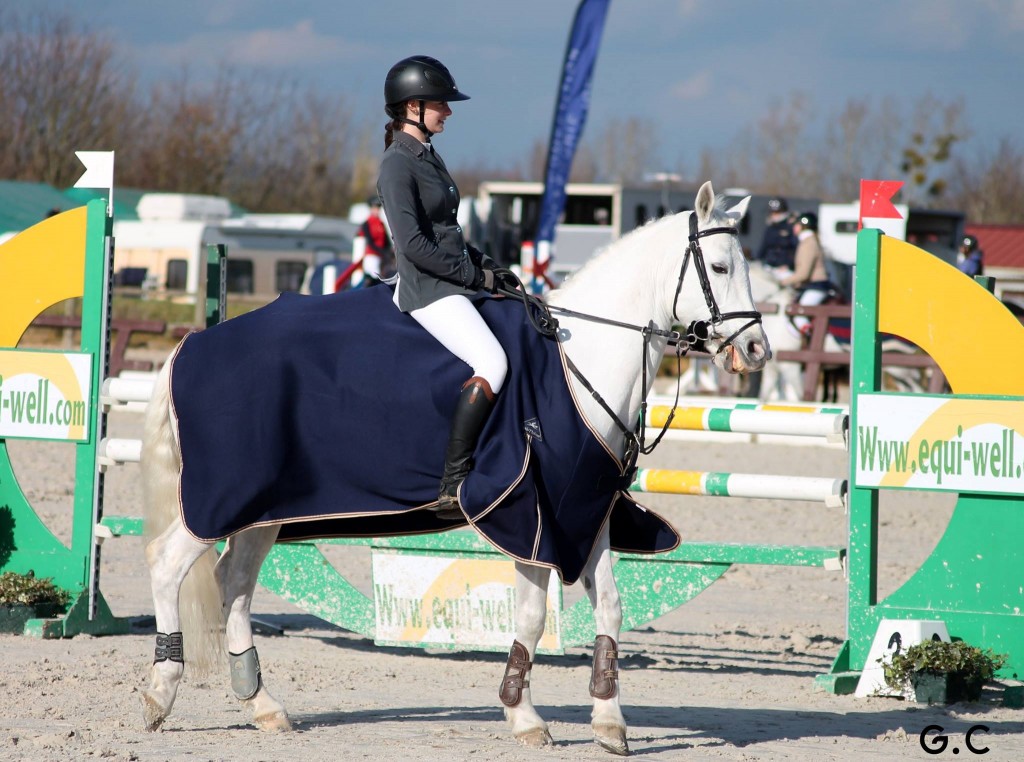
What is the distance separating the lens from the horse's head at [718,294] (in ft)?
14.6

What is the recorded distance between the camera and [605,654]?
4.49 metres

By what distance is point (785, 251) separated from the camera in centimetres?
1645

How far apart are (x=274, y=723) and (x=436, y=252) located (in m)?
1.77

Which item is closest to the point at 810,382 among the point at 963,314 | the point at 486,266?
the point at 963,314

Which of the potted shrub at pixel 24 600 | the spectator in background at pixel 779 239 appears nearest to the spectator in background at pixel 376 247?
the spectator in background at pixel 779 239

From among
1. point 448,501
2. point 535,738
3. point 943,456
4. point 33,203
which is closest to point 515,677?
point 535,738

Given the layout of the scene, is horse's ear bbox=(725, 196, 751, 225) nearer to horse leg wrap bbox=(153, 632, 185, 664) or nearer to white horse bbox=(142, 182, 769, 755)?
white horse bbox=(142, 182, 769, 755)

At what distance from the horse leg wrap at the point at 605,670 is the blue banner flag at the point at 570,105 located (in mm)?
14240

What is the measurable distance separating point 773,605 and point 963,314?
2474 millimetres

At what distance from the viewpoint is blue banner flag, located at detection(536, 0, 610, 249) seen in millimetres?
18984

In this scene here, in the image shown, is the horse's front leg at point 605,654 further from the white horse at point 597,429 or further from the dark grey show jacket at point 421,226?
the dark grey show jacket at point 421,226

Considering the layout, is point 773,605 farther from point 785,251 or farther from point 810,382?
point 785,251

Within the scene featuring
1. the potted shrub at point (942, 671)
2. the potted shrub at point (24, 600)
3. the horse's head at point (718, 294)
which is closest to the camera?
the horse's head at point (718, 294)

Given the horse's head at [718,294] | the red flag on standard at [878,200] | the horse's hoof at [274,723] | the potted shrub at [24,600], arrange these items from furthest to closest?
1. the potted shrub at [24,600]
2. the red flag on standard at [878,200]
3. the horse's hoof at [274,723]
4. the horse's head at [718,294]
